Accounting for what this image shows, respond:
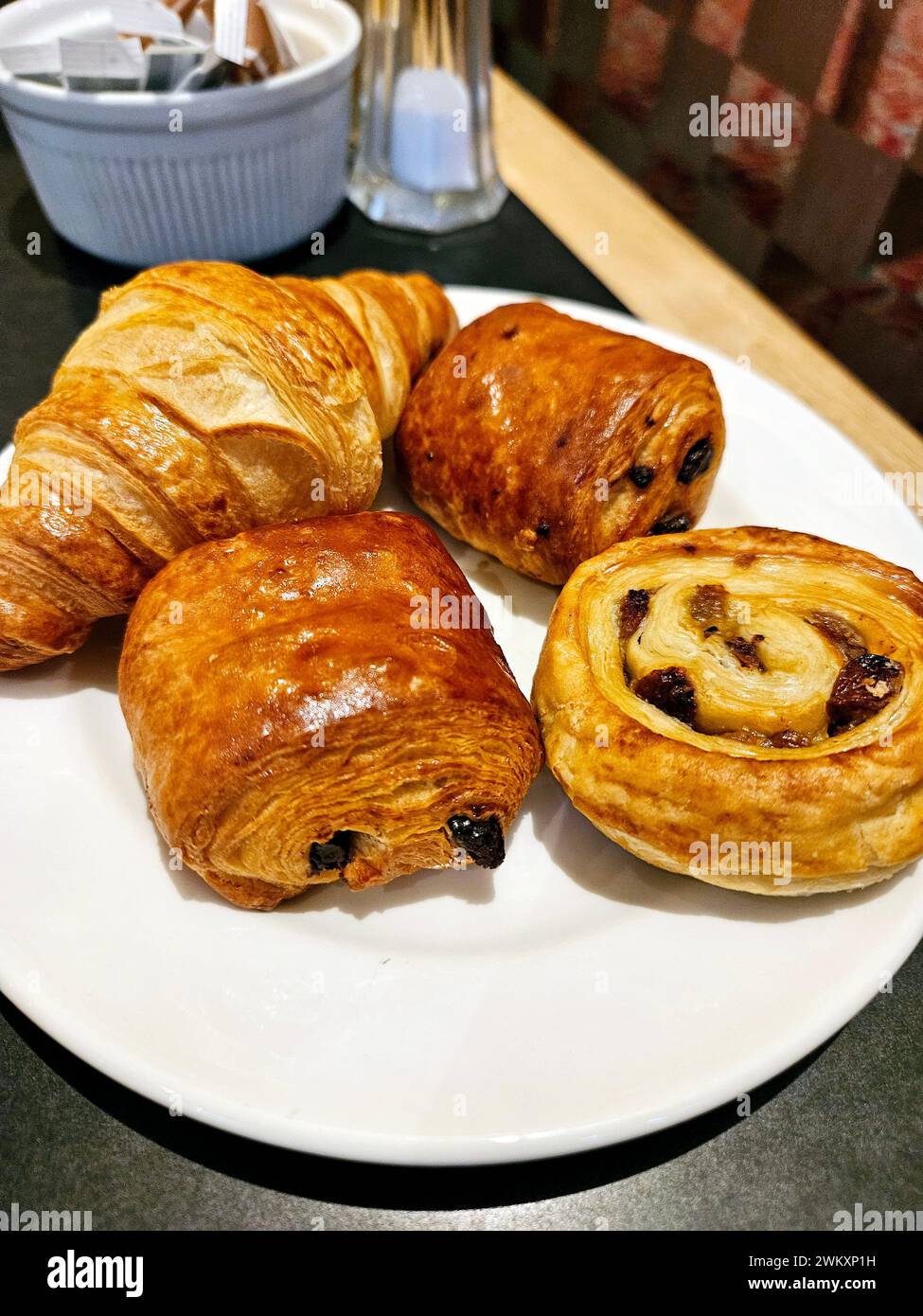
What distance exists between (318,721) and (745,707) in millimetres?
495

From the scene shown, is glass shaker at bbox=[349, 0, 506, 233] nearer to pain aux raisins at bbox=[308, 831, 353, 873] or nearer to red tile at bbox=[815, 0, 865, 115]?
red tile at bbox=[815, 0, 865, 115]

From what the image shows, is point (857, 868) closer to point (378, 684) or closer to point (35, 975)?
point (378, 684)

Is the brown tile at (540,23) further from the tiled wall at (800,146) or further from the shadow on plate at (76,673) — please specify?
the shadow on plate at (76,673)

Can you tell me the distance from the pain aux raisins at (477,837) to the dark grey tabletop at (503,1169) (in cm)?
33

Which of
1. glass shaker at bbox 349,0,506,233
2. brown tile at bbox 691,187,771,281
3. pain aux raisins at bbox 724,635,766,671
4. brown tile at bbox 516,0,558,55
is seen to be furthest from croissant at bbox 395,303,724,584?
brown tile at bbox 516,0,558,55

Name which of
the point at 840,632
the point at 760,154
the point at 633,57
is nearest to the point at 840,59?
the point at 760,154

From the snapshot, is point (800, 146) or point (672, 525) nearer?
point (672, 525)

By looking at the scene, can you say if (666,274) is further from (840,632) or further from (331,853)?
(331,853)

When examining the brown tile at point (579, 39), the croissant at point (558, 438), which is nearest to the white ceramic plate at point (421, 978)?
the croissant at point (558, 438)

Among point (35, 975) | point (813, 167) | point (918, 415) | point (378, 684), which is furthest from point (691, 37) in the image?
point (35, 975)

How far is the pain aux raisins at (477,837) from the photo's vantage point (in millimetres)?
1111

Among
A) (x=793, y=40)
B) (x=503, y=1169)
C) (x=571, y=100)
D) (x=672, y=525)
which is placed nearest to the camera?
(x=503, y=1169)

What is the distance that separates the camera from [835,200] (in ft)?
6.77

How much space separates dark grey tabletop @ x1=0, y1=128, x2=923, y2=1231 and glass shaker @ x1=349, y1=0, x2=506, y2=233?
6.54ft
